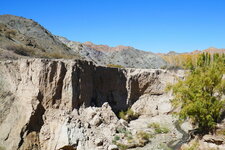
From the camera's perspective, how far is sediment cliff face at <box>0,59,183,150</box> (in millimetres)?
18344

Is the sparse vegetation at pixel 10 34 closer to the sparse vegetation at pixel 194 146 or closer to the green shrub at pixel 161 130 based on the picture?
the green shrub at pixel 161 130

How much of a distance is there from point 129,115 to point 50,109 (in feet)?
39.2

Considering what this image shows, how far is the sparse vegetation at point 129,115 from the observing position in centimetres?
2855

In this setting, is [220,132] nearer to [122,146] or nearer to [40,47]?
[122,146]

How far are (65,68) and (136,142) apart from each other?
8.83 meters

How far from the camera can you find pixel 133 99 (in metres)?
32.6

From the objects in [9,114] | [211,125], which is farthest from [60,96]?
[211,125]

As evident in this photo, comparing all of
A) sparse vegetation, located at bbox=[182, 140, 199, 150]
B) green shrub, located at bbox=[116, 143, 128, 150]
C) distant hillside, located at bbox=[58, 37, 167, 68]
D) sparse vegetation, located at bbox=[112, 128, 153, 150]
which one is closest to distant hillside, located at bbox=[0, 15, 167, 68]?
distant hillside, located at bbox=[58, 37, 167, 68]

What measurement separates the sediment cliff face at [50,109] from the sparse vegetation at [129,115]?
13.8 feet

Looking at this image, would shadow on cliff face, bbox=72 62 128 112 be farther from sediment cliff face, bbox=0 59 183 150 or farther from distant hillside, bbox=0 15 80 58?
distant hillside, bbox=0 15 80 58

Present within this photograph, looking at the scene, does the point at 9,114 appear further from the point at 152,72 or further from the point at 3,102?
the point at 152,72

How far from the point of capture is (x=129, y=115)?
29.6 m

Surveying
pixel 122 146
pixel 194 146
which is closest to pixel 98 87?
pixel 122 146

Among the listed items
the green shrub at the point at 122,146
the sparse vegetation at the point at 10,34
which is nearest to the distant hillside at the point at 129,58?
the sparse vegetation at the point at 10,34
